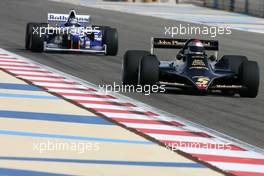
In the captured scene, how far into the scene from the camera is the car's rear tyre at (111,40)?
21.6 metres

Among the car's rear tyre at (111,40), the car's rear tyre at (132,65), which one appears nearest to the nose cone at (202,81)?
the car's rear tyre at (132,65)

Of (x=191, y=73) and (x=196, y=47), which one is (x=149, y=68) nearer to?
(x=191, y=73)

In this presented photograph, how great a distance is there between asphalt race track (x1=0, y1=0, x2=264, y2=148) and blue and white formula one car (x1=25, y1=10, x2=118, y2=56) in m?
0.20

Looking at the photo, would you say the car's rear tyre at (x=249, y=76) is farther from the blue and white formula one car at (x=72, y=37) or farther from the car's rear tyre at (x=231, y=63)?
the blue and white formula one car at (x=72, y=37)

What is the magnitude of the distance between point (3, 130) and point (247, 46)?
1835 centimetres

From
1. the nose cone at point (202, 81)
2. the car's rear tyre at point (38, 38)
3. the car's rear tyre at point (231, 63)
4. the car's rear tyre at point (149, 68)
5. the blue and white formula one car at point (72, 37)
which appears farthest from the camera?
the blue and white formula one car at point (72, 37)

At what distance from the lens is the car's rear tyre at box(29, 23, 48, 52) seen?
68.7 ft

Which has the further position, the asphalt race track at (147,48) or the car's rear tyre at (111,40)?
the car's rear tyre at (111,40)

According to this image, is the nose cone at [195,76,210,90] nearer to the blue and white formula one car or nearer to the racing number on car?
the racing number on car

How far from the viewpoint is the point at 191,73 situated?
48.8ft

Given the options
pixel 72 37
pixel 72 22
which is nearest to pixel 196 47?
pixel 72 37

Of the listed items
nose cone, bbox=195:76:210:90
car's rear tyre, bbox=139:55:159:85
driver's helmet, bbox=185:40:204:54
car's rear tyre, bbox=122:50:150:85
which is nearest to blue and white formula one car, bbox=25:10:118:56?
car's rear tyre, bbox=122:50:150:85

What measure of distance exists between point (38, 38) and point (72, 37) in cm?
80

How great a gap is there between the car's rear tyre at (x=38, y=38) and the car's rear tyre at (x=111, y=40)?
1454mm
